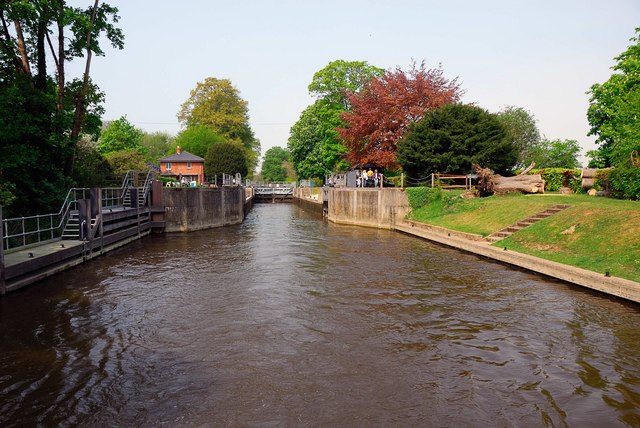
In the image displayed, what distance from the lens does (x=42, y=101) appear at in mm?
20078

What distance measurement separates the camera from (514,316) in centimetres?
1044

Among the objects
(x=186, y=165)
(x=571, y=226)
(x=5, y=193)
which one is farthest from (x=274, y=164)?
(x=571, y=226)

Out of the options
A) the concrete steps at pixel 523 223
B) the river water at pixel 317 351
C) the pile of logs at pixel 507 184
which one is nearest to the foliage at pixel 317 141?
the pile of logs at pixel 507 184

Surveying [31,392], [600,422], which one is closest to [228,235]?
[31,392]

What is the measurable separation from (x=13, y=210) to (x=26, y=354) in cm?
1440

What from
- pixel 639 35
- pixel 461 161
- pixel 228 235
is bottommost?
pixel 228 235

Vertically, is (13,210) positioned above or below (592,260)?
above

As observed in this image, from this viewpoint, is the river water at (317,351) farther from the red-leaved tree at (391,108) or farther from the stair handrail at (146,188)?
the red-leaved tree at (391,108)

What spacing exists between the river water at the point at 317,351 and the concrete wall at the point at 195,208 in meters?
14.4

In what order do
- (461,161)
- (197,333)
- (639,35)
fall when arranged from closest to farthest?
(197,333), (461,161), (639,35)

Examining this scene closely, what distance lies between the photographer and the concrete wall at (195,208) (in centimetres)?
2942

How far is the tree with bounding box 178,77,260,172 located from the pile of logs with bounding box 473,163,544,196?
6241cm

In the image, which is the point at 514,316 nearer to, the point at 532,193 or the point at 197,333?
the point at 197,333

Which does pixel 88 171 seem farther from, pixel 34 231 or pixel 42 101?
pixel 34 231
